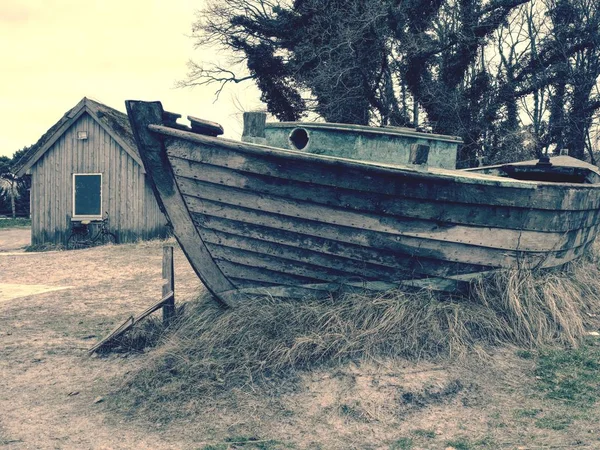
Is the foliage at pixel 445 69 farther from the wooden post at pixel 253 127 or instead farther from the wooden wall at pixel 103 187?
the wooden post at pixel 253 127

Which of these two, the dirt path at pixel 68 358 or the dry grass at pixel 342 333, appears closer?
the dirt path at pixel 68 358

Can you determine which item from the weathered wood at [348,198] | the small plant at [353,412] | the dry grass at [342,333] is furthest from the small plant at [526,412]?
the weathered wood at [348,198]

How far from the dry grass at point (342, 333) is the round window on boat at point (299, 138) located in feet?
5.61

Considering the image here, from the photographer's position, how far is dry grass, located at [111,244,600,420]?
427cm

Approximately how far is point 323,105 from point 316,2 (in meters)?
3.16

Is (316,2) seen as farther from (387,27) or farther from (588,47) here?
(588,47)

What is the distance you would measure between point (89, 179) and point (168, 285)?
462 inches

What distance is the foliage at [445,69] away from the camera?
15.8m

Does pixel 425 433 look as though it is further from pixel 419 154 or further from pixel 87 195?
pixel 87 195

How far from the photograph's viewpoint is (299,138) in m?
5.66

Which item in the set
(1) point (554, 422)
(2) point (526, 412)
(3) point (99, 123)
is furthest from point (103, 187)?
(1) point (554, 422)

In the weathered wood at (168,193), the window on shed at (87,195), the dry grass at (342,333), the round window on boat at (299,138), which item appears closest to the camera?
the dry grass at (342,333)

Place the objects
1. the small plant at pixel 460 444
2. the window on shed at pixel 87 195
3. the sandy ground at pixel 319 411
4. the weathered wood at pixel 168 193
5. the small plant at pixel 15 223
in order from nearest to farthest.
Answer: the small plant at pixel 460 444
the sandy ground at pixel 319 411
the weathered wood at pixel 168 193
the window on shed at pixel 87 195
the small plant at pixel 15 223

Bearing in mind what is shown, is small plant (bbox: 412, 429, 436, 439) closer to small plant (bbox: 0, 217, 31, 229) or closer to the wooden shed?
the wooden shed
